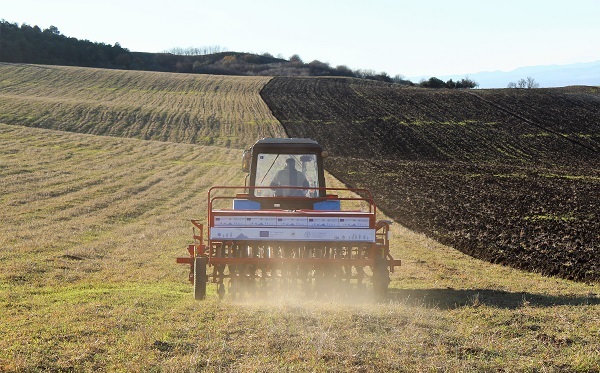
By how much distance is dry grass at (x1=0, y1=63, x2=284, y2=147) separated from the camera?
5206cm

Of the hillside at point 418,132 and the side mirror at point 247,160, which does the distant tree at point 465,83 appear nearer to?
the hillside at point 418,132

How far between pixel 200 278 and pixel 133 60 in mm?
114145

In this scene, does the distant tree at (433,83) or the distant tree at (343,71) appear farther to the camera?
the distant tree at (343,71)

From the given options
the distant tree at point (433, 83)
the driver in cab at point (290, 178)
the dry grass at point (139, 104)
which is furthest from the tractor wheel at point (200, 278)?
the distant tree at point (433, 83)

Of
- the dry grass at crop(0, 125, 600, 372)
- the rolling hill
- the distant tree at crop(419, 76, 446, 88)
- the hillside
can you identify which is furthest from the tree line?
the dry grass at crop(0, 125, 600, 372)

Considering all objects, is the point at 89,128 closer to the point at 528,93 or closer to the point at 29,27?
the point at 528,93

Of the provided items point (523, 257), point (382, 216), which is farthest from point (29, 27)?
point (523, 257)

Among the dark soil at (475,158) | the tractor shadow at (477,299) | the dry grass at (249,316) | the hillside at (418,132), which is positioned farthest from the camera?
the hillside at (418,132)

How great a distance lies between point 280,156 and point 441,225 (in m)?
10.3

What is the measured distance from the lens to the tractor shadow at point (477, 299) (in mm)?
10617

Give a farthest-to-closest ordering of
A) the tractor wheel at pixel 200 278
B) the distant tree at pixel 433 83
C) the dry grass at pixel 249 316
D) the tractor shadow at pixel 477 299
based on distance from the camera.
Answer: the distant tree at pixel 433 83 → the tractor wheel at pixel 200 278 → the tractor shadow at pixel 477 299 → the dry grass at pixel 249 316

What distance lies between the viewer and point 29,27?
379 ft

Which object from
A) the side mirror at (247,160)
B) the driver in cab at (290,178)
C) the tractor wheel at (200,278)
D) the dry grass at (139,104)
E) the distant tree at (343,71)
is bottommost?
the tractor wheel at (200,278)

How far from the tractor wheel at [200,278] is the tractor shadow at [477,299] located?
9.67 ft
